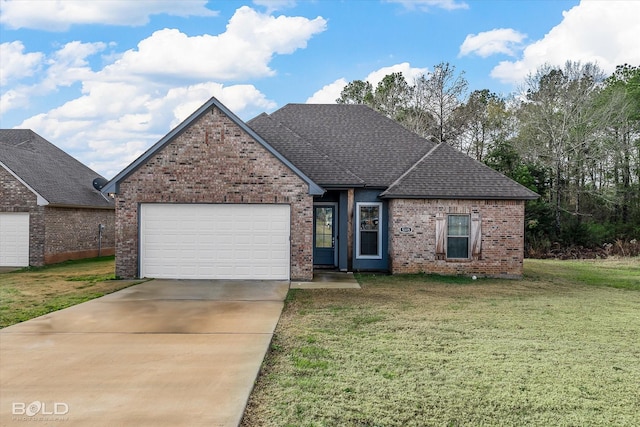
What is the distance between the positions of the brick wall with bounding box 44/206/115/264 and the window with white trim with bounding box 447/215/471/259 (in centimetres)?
1448

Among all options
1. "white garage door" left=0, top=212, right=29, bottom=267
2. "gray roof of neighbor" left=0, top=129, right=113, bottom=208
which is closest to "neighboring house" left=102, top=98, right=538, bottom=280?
"white garage door" left=0, top=212, right=29, bottom=267

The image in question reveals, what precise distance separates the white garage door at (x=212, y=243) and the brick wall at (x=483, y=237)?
3775 mm

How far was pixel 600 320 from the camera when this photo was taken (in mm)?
9109

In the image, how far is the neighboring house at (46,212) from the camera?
17891mm

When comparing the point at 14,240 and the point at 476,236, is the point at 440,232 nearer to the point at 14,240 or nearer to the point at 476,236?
the point at 476,236

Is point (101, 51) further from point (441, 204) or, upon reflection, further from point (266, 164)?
point (441, 204)

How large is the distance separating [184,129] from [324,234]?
6.01 m

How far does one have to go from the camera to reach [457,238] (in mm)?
15320

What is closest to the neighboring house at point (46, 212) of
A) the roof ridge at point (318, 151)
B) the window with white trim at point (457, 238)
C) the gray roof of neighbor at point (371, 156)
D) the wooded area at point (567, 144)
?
the gray roof of neighbor at point (371, 156)

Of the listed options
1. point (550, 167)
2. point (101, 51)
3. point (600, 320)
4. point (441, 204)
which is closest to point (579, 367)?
point (600, 320)

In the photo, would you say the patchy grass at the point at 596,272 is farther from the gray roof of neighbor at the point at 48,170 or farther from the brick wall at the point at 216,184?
the gray roof of neighbor at the point at 48,170

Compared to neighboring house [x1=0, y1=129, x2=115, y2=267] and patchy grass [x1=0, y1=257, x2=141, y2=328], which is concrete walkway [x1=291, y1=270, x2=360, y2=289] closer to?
patchy grass [x1=0, y1=257, x2=141, y2=328]

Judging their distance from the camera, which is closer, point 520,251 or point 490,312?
point 490,312

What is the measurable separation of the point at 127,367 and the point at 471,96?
36.2 metres
